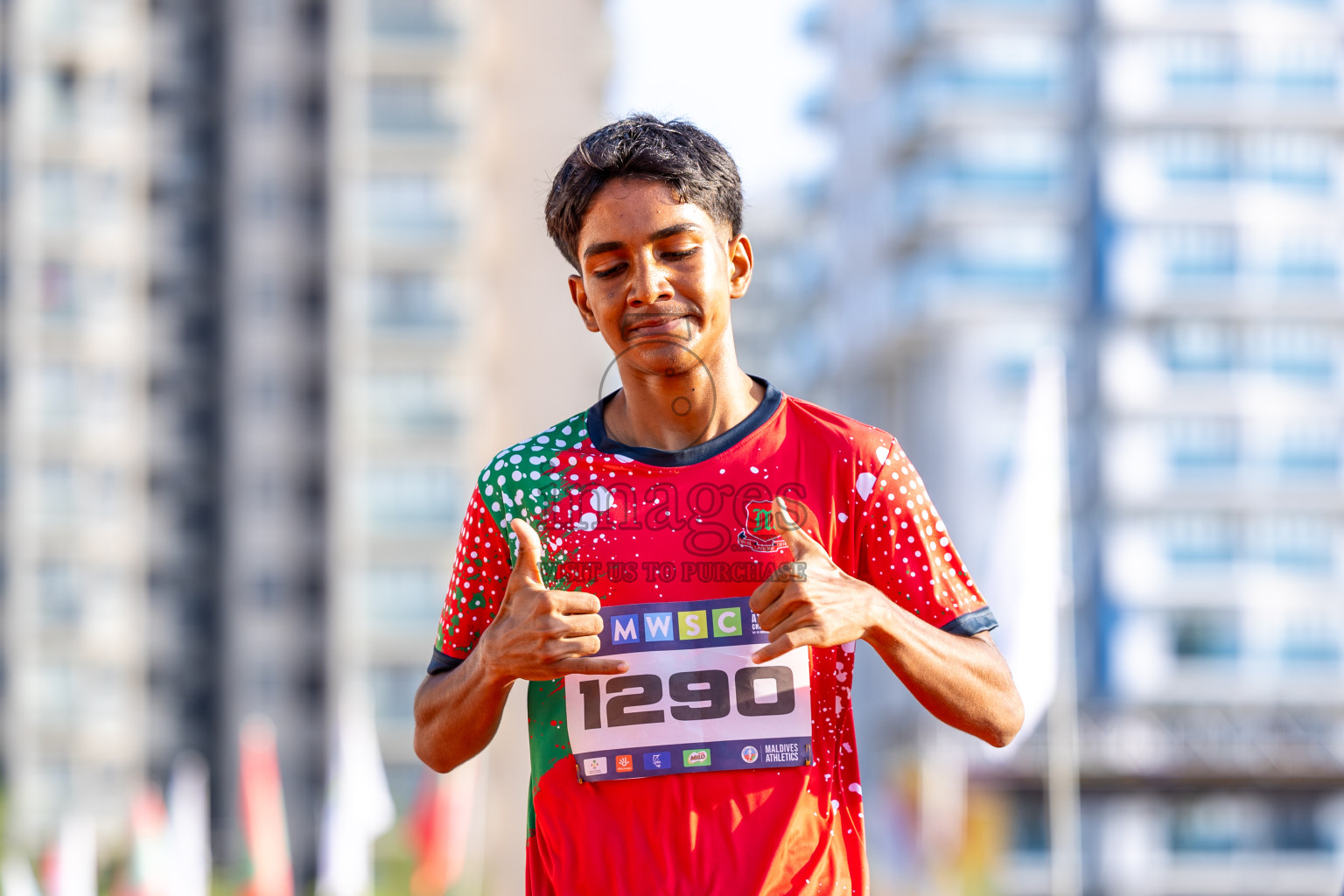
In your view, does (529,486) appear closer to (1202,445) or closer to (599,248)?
(599,248)

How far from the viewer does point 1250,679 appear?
72.8 meters

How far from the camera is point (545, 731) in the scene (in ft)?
13.0

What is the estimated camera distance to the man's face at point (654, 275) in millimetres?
3945

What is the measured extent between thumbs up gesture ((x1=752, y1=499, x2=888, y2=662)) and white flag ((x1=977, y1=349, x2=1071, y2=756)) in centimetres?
963

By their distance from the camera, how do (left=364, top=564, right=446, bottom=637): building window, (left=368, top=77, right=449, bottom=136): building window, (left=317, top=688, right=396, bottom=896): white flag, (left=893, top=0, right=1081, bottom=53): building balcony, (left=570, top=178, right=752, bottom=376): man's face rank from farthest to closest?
(left=893, top=0, right=1081, bottom=53): building balcony
(left=368, top=77, right=449, bottom=136): building window
(left=364, top=564, right=446, bottom=637): building window
(left=317, top=688, right=396, bottom=896): white flag
(left=570, top=178, right=752, bottom=376): man's face

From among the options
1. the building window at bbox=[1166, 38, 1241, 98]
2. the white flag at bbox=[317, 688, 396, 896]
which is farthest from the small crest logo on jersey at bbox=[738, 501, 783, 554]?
the building window at bbox=[1166, 38, 1241, 98]

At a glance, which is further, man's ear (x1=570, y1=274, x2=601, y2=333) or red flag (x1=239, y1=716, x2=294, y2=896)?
red flag (x1=239, y1=716, x2=294, y2=896)

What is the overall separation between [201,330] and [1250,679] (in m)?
38.0

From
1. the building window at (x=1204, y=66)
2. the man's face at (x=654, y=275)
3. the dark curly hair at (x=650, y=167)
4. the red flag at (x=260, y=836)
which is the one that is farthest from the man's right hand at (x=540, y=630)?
the building window at (x=1204, y=66)

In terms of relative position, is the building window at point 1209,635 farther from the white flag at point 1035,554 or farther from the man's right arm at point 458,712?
the man's right arm at point 458,712

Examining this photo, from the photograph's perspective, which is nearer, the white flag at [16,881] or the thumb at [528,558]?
the thumb at [528,558]

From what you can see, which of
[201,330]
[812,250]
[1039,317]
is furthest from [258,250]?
[812,250]

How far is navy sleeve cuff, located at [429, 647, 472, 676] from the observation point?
13.4ft

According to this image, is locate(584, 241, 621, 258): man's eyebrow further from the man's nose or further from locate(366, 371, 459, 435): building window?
locate(366, 371, 459, 435): building window
